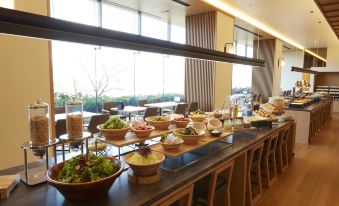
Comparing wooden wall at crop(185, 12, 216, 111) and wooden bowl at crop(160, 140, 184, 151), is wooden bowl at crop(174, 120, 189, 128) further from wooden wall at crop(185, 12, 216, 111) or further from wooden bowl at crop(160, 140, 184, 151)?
wooden wall at crop(185, 12, 216, 111)

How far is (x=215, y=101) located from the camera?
627cm

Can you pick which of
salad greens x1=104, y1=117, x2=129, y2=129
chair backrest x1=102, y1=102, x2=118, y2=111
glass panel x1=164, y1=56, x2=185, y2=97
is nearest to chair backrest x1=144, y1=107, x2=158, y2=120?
chair backrest x1=102, y1=102, x2=118, y2=111

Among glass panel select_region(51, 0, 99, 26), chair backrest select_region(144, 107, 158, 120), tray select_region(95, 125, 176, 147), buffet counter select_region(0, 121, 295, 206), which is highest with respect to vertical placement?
glass panel select_region(51, 0, 99, 26)

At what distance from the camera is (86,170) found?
4.08 feet

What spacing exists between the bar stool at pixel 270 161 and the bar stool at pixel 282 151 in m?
0.18

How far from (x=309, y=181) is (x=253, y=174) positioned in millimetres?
889

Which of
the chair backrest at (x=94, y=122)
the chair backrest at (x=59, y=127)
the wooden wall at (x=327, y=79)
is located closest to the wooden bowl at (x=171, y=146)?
the chair backrest at (x=59, y=127)

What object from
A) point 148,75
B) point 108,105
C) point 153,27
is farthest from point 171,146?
point 153,27

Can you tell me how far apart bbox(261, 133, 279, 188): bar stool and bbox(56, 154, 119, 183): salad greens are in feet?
7.74

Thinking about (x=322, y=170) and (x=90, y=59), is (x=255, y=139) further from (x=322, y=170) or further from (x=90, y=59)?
(x=90, y=59)

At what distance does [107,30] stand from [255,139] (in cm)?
201

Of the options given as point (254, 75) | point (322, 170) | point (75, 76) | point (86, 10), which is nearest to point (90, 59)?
point (75, 76)

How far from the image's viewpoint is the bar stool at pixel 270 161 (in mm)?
3117

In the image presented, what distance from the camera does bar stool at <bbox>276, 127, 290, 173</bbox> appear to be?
11.9 ft
